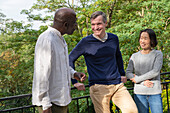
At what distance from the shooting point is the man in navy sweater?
7.17 feet

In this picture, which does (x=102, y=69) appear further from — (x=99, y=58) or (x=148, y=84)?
(x=148, y=84)

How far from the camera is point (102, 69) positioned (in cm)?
220

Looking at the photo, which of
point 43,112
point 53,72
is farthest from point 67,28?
point 43,112

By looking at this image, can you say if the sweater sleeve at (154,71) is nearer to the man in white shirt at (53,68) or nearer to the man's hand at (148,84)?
the man's hand at (148,84)

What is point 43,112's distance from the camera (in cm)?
135

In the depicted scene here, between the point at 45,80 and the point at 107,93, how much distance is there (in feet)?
3.49

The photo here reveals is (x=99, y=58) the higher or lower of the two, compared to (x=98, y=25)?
lower

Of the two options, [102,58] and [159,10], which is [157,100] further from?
[159,10]

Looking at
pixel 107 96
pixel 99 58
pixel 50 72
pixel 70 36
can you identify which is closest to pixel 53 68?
pixel 50 72

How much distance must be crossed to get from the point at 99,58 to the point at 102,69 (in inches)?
5.7

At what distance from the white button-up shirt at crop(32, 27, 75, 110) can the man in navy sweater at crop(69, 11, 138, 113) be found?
72 cm

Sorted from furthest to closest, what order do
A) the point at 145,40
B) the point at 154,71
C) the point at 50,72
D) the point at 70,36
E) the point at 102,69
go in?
the point at 70,36
the point at 145,40
the point at 154,71
the point at 102,69
the point at 50,72

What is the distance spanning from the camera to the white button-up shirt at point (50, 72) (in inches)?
53.3

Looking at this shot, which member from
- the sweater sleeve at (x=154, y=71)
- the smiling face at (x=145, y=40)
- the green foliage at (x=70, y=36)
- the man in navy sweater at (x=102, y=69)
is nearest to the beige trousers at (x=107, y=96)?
the man in navy sweater at (x=102, y=69)
